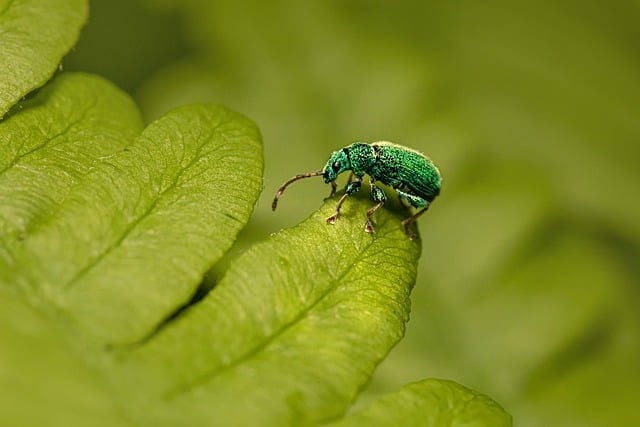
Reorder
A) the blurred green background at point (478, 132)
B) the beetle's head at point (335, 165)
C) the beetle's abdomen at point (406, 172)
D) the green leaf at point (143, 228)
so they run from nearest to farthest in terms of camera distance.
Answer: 1. the green leaf at point (143, 228)
2. the beetle's head at point (335, 165)
3. the beetle's abdomen at point (406, 172)
4. the blurred green background at point (478, 132)

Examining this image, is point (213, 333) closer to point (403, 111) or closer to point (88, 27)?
point (403, 111)

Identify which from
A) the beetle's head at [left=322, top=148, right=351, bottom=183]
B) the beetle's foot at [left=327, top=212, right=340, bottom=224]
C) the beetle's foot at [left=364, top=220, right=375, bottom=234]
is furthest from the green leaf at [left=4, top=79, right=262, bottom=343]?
the beetle's head at [left=322, top=148, right=351, bottom=183]

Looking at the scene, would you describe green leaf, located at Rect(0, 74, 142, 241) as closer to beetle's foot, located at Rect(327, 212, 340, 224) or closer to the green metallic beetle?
beetle's foot, located at Rect(327, 212, 340, 224)

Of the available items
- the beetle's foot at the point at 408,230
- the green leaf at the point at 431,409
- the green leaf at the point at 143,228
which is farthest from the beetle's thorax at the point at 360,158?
the green leaf at the point at 431,409

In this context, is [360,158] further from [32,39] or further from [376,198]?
[32,39]

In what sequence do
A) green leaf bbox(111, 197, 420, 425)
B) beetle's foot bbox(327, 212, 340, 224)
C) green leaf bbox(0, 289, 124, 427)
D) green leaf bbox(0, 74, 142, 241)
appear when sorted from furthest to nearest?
beetle's foot bbox(327, 212, 340, 224) → green leaf bbox(0, 74, 142, 241) → green leaf bbox(111, 197, 420, 425) → green leaf bbox(0, 289, 124, 427)

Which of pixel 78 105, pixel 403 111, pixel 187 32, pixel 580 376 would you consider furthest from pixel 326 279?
pixel 187 32

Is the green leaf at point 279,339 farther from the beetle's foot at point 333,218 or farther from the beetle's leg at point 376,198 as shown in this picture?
the beetle's leg at point 376,198
